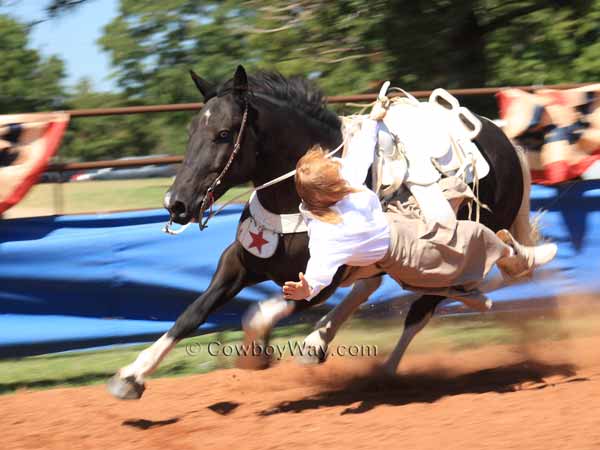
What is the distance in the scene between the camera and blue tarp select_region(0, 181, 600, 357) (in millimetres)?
6426

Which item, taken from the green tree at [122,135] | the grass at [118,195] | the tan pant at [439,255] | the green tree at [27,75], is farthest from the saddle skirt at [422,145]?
the green tree at [27,75]

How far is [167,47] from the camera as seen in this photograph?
55.8 feet

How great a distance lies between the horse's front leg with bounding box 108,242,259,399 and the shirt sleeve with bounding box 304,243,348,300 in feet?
2.31

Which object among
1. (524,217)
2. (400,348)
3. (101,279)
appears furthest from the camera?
(101,279)

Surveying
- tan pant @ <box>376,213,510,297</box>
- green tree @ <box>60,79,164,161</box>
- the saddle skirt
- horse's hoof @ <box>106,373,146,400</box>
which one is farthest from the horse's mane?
green tree @ <box>60,79,164,161</box>

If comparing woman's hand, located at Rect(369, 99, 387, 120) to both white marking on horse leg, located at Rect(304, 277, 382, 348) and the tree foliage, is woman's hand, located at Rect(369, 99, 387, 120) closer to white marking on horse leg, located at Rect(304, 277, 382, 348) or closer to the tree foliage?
white marking on horse leg, located at Rect(304, 277, 382, 348)

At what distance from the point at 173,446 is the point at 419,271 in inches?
61.6

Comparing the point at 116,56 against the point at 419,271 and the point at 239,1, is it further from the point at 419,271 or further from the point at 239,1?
the point at 419,271

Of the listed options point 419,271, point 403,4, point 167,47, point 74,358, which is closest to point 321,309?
point 74,358

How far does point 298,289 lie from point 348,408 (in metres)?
1.06

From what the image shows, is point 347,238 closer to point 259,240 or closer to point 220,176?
point 259,240

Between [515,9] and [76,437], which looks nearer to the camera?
[76,437]

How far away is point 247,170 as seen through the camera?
4922 mm

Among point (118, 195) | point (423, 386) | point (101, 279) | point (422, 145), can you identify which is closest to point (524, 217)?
point (422, 145)
